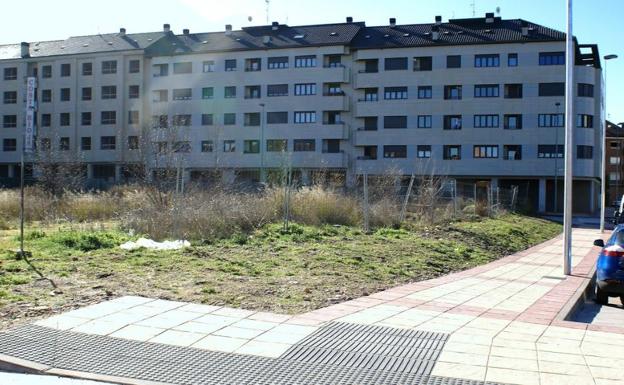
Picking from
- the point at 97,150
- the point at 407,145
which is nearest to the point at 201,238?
the point at 407,145

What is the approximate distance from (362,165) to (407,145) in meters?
4.89

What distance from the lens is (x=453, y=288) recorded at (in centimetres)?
1022

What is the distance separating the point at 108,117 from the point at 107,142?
2863mm

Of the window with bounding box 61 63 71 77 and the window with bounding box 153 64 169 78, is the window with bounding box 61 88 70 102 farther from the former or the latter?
the window with bounding box 153 64 169 78

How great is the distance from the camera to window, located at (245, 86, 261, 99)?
66688mm

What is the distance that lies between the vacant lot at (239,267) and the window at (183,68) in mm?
54118

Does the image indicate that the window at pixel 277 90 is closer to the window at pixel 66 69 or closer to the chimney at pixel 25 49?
the window at pixel 66 69

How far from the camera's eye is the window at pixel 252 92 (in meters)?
66.7

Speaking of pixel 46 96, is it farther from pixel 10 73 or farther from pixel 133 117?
pixel 133 117

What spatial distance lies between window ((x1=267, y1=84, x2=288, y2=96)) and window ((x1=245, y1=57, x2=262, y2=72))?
2.53 meters

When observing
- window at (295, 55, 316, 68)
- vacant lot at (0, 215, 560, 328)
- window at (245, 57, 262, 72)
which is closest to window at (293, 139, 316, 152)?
window at (295, 55, 316, 68)

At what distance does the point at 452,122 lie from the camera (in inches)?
2409

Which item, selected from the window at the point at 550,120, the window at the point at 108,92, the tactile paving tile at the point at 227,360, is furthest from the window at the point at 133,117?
the tactile paving tile at the point at 227,360

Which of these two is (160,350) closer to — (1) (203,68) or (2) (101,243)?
(2) (101,243)
